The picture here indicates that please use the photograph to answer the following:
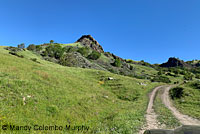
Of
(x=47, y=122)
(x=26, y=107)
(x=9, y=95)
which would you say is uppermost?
(x=9, y=95)

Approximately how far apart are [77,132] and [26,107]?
5617mm

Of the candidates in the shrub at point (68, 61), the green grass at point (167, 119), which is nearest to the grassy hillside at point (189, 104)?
the green grass at point (167, 119)

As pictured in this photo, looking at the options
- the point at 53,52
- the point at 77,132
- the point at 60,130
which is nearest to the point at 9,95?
the point at 60,130

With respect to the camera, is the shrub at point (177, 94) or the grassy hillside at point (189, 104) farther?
the shrub at point (177, 94)

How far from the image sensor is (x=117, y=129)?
34.2ft

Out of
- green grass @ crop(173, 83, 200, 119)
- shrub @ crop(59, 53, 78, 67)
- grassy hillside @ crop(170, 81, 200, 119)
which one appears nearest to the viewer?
green grass @ crop(173, 83, 200, 119)

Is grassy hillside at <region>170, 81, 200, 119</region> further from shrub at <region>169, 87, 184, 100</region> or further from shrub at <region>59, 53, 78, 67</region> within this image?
shrub at <region>59, 53, 78, 67</region>

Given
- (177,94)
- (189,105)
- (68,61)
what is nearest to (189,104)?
(189,105)

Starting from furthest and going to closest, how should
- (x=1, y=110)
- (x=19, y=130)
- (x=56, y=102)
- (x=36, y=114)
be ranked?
(x=56, y=102) → (x=36, y=114) → (x=1, y=110) → (x=19, y=130)

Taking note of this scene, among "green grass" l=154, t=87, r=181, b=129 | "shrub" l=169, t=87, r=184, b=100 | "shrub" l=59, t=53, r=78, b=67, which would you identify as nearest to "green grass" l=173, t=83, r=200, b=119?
"shrub" l=169, t=87, r=184, b=100

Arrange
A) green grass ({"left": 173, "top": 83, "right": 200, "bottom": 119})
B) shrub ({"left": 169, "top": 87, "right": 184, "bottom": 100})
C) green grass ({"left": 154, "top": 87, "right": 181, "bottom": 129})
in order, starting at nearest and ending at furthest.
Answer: green grass ({"left": 154, "top": 87, "right": 181, "bottom": 129}) < green grass ({"left": 173, "top": 83, "right": 200, "bottom": 119}) < shrub ({"left": 169, "top": 87, "right": 184, "bottom": 100})

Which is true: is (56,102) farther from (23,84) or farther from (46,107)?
(23,84)

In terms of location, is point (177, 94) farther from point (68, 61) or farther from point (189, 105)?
point (68, 61)

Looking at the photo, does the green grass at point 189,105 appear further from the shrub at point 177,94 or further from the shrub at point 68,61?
the shrub at point 68,61
